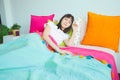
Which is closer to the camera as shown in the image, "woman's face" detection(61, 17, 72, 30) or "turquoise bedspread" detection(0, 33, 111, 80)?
"turquoise bedspread" detection(0, 33, 111, 80)

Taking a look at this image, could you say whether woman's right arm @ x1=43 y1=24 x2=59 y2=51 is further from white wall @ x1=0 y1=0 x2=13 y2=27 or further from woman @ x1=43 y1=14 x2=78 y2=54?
white wall @ x1=0 y1=0 x2=13 y2=27

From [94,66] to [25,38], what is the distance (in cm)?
71

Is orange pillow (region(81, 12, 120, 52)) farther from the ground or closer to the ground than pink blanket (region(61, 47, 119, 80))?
farther from the ground

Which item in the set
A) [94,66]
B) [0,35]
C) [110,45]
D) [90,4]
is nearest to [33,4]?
[0,35]

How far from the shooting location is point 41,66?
4.85 feet

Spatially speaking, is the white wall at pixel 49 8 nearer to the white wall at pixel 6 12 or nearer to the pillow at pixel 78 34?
the white wall at pixel 6 12

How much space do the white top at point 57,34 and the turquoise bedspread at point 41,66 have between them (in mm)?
643

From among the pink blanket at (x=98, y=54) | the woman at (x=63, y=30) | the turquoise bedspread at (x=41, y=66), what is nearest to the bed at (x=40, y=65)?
the turquoise bedspread at (x=41, y=66)

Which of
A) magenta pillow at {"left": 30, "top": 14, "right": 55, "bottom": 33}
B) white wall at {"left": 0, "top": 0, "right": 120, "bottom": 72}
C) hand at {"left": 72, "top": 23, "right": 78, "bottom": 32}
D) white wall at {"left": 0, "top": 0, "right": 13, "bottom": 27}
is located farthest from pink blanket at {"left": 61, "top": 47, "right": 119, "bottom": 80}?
white wall at {"left": 0, "top": 0, "right": 13, "bottom": 27}

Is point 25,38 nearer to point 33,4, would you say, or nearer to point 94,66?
point 94,66

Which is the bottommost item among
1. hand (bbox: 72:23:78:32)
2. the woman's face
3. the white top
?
the white top

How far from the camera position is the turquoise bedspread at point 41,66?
132cm

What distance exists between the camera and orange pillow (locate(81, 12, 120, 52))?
95.8 inches

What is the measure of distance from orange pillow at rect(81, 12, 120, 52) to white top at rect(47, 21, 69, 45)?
1.08ft
